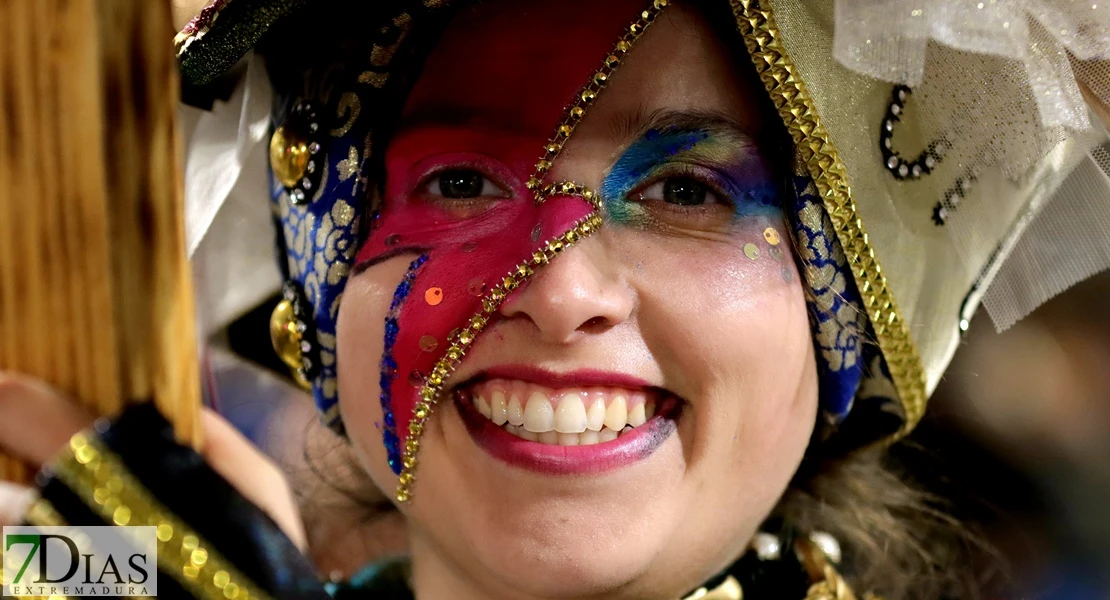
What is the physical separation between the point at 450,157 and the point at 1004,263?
641 millimetres

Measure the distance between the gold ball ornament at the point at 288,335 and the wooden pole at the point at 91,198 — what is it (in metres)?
0.47

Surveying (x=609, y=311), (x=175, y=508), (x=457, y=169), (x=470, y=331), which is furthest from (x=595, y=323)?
(x=175, y=508)

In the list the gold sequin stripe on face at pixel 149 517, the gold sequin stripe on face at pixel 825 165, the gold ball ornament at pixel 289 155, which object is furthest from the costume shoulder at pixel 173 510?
the gold sequin stripe on face at pixel 825 165

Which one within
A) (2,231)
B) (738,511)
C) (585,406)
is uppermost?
(2,231)

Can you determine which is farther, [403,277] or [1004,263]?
[1004,263]

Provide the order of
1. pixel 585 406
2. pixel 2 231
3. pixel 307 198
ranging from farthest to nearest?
1. pixel 307 198
2. pixel 585 406
3. pixel 2 231

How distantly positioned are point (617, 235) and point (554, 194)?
7 cm

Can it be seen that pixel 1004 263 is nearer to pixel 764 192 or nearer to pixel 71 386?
pixel 764 192

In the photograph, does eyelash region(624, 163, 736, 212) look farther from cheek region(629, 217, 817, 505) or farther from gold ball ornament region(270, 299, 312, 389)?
gold ball ornament region(270, 299, 312, 389)

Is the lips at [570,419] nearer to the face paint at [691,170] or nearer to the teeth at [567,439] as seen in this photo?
the teeth at [567,439]

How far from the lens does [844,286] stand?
3.67 ft

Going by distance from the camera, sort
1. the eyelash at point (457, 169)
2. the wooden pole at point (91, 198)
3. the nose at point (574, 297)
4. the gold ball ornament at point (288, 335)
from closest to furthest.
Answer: the wooden pole at point (91, 198)
the nose at point (574, 297)
the eyelash at point (457, 169)
the gold ball ornament at point (288, 335)

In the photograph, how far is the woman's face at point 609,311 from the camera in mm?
1015

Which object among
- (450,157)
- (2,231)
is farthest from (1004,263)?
(2,231)
